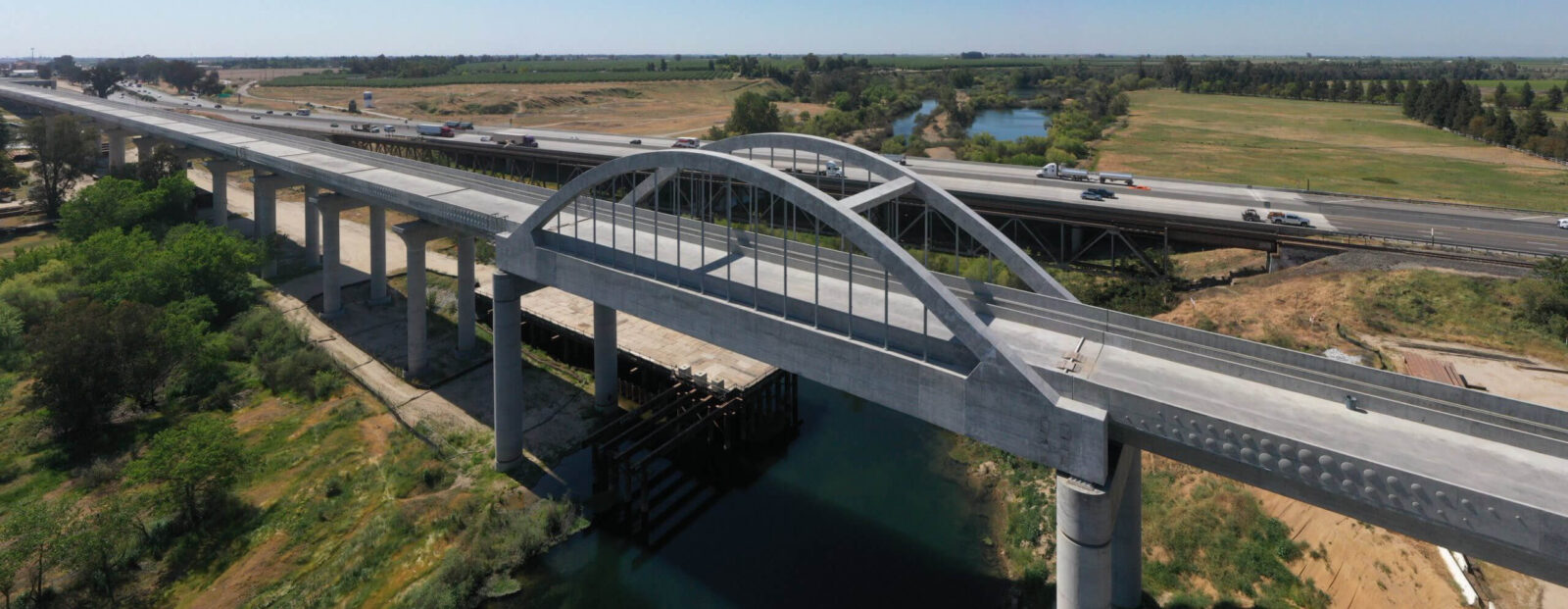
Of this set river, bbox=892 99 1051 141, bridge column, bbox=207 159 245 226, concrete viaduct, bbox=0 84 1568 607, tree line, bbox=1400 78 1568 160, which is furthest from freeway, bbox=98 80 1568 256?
river, bbox=892 99 1051 141

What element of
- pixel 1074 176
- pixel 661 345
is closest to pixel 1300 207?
pixel 1074 176

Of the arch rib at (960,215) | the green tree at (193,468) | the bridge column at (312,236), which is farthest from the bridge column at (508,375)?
the bridge column at (312,236)

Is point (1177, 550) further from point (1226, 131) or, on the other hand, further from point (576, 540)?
point (1226, 131)

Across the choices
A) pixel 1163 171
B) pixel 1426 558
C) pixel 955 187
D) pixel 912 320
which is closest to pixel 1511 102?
pixel 1163 171

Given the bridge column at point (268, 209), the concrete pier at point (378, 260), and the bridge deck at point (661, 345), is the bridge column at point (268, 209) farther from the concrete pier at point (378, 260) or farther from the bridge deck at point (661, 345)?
the bridge deck at point (661, 345)

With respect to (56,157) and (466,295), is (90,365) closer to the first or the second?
(466,295)

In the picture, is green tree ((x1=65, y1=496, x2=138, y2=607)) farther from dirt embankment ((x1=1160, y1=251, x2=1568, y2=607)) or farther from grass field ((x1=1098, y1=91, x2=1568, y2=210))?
grass field ((x1=1098, y1=91, x2=1568, y2=210))
